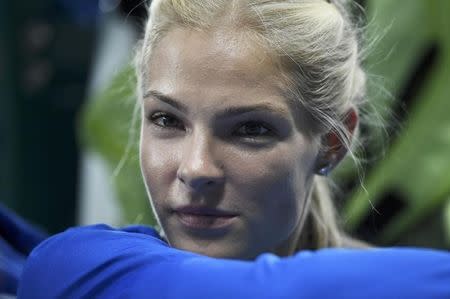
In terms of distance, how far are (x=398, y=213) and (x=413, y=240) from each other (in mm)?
56

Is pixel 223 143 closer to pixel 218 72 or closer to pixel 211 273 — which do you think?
pixel 218 72

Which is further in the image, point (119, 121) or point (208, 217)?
point (119, 121)

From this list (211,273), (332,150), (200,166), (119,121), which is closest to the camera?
(211,273)

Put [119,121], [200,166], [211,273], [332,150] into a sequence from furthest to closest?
[119,121]
[332,150]
[200,166]
[211,273]

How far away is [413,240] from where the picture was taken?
1.58 meters

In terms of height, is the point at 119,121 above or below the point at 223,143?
below

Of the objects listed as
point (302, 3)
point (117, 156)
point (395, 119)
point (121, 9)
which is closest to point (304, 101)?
point (302, 3)

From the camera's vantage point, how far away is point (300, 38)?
84cm

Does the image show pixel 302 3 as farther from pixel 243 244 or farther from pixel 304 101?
pixel 243 244

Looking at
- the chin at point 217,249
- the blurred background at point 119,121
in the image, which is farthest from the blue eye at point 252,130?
the blurred background at point 119,121

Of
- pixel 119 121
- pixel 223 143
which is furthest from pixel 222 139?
pixel 119 121

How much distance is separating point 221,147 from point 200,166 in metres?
0.03

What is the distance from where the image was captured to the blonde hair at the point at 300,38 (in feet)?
2.72

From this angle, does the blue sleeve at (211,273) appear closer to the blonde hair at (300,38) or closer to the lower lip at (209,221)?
the lower lip at (209,221)
